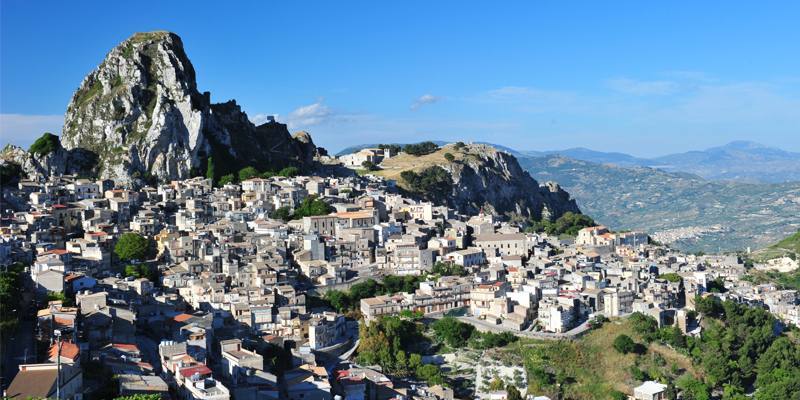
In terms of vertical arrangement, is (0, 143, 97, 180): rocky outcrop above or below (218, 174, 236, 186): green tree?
above

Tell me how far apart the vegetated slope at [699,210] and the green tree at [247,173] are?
2952 inches

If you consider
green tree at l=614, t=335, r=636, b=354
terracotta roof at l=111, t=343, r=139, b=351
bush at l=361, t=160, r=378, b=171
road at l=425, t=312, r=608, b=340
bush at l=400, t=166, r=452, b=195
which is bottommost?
green tree at l=614, t=335, r=636, b=354

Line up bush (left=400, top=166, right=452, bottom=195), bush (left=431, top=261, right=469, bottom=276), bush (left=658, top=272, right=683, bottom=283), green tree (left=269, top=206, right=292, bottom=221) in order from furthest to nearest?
1. bush (left=400, top=166, right=452, bottom=195)
2. green tree (left=269, top=206, right=292, bottom=221)
3. bush (left=658, top=272, right=683, bottom=283)
4. bush (left=431, top=261, right=469, bottom=276)

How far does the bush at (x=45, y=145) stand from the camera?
53.7 meters

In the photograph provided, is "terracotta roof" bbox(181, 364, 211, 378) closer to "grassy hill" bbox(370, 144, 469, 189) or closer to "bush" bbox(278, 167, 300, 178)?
"bush" bbox(278, 167, 300, 178)

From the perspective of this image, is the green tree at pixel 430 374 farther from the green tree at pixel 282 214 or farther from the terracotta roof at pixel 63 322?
the green tree at pixel 282 214

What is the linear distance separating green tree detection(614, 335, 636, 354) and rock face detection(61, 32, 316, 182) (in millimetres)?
33902

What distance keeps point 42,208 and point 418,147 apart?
4312 centimetres

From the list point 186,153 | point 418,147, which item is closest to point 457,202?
point 418,147

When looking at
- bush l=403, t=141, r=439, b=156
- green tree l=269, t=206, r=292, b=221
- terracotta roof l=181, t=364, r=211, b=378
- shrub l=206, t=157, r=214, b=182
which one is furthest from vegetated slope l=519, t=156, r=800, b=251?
terracotta roof l=181, t=364, r=211, b=378

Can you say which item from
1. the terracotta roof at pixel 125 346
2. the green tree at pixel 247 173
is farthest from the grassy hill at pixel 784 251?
the terracotta roof at pixel 125 346

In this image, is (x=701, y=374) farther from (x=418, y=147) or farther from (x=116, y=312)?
(x=418, y=147)

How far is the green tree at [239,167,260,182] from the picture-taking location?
58091 millimetres

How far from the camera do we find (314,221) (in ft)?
151
